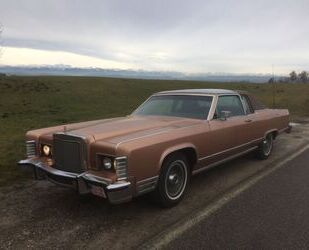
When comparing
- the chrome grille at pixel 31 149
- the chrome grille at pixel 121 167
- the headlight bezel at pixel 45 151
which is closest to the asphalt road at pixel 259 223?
the chrome grille at pixel 121 167

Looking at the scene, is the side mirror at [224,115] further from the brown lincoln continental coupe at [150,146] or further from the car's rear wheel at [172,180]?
the car's rear wheel at [172,180]

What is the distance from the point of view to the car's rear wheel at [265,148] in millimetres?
7874

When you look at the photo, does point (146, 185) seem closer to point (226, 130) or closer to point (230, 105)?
point (226, 130)

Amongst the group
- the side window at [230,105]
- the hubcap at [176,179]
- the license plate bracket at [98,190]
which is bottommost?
the hubcap at [176,179]

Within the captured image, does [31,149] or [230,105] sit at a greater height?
[230,105]

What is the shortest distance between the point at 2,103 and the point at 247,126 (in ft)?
51.1

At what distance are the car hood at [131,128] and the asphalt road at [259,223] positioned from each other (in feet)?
4.24

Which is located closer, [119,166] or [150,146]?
[119,166]

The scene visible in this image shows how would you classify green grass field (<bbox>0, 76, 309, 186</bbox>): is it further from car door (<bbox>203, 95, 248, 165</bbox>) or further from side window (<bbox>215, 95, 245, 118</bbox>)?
side window (<bbox>215, 95, 245, 118</bbox>)

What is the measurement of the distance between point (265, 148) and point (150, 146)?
4.13m

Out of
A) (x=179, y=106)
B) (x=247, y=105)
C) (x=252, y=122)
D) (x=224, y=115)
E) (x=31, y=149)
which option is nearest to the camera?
(x=31, y=149)

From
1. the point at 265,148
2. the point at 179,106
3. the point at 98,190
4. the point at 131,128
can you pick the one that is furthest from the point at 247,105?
the point at 98,190

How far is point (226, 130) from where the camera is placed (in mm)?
6289

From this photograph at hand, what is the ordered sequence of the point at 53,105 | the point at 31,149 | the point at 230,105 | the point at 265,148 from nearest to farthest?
the point at 31,149 → the point at 230,105 → the point at 265,148 → the point at 53,105
